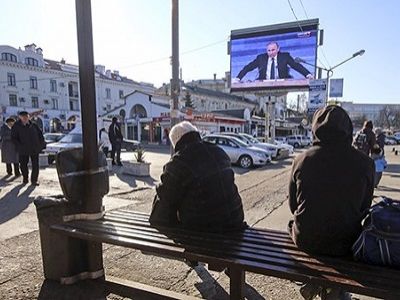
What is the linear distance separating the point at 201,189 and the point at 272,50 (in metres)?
27.1

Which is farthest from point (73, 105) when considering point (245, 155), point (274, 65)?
point (245, 155)

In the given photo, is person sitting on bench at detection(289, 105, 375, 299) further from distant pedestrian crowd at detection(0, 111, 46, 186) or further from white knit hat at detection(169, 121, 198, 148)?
distant pedestrian crowd at detection(0, 111, 46, 186)

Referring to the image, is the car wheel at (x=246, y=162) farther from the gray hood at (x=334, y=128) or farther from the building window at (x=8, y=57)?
the building window at (x=8, y=57)

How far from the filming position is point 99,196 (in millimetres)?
3637

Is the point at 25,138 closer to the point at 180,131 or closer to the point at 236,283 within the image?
the point at 180,131

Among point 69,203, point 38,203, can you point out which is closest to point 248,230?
point 69,203

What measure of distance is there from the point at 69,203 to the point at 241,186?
7.43m

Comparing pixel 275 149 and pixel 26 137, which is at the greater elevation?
pixel 26 137

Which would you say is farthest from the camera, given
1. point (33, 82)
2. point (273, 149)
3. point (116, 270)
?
point (33, 82)

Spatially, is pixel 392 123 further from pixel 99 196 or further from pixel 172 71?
pixel 99 196

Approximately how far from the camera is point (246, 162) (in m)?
16.5

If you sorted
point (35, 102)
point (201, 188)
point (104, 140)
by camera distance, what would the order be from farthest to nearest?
point (35, 102) → point (104, 140) → point (201, 188)

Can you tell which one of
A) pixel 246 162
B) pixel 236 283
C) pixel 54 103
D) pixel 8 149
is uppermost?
pixel 54 103

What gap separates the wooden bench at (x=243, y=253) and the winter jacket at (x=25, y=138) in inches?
249
